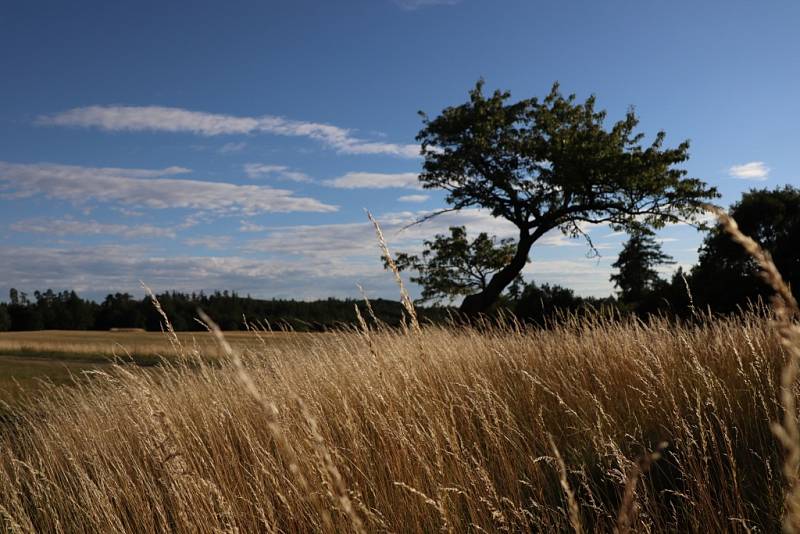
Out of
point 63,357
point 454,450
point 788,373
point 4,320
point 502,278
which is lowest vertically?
point 63,357

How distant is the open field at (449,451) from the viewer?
3127mm

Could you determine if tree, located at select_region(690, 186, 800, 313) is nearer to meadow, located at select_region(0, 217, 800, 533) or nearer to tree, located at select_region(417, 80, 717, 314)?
tree, located at select_region(417, 80, 717, 314)

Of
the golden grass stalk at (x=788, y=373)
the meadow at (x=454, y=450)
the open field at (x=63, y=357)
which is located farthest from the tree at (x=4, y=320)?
the golden grass stalk at (x=788, y=373)

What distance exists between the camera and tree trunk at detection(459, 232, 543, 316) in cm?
1917

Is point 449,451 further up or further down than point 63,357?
further up

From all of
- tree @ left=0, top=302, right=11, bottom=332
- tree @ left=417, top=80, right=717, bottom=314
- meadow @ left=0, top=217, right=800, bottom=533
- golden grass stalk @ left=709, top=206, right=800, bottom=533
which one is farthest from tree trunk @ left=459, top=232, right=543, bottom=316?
tree @ left=0, top=302, right=11, bottom=332

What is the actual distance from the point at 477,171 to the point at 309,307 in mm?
42103

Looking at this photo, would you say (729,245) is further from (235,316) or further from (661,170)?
(235,316)

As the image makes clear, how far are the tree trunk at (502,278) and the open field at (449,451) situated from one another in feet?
37.5

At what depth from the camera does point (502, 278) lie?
1959 cm

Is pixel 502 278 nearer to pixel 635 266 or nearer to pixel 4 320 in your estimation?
pixel 635 266

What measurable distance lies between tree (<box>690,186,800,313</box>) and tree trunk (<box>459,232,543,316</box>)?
583 cm

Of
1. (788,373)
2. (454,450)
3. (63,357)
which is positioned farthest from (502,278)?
(788,373)

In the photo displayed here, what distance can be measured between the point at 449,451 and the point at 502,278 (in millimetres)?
15868
